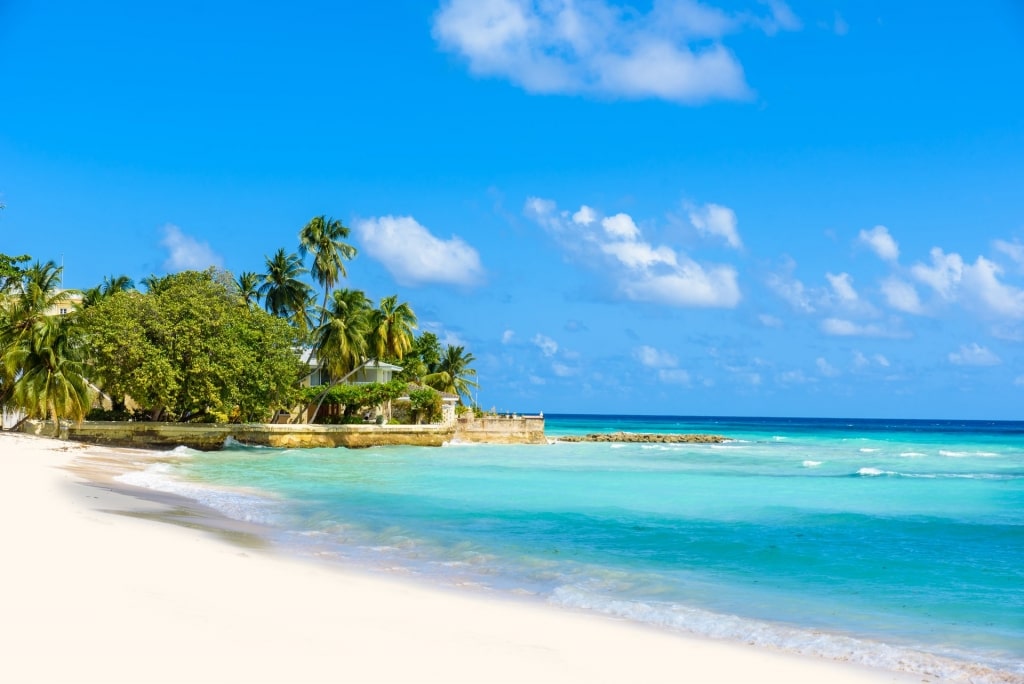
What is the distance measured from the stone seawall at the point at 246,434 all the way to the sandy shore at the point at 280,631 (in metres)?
25.0

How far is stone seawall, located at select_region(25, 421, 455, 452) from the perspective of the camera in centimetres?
3353

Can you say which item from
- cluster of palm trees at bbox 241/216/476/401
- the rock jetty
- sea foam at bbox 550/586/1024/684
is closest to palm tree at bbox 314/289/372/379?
cluster of palm trees at bbox 241/216/476/401

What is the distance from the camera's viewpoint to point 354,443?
41938mm

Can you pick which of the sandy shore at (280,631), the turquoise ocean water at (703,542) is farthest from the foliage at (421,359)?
the sandy shore at (280,631)

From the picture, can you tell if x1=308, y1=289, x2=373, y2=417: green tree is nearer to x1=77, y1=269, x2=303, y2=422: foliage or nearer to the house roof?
the house roof

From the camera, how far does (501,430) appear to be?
52844 mm

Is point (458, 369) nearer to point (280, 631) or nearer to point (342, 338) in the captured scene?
point (342, 338)

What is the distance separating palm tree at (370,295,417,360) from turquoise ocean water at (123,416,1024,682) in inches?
696

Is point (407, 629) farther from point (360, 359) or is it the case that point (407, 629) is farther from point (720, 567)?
point (360, 359)

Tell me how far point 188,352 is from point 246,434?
4.97 meters

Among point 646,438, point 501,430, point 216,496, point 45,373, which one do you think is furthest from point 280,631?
point 646,438

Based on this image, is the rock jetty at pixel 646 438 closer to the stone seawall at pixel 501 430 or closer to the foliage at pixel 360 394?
the stone seawall at pixel 501 430

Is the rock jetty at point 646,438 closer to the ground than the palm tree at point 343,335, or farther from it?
closer to the ground

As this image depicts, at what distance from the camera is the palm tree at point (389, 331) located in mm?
49250
